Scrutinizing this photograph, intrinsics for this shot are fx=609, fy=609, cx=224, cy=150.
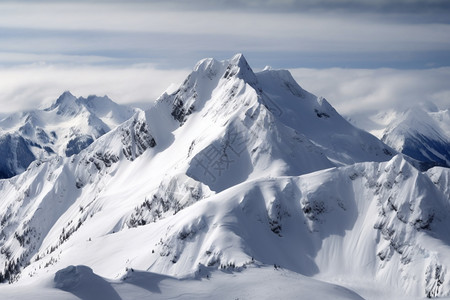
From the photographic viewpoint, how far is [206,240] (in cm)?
13262

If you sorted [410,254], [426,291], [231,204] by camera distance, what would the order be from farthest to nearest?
[231,204] < [410,254] < [426,291]

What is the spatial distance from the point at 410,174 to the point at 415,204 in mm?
8318

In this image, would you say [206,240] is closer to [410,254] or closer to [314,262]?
[314,262]

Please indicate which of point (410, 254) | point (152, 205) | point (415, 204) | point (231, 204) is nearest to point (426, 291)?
point (410, 254)

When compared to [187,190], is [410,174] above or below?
above

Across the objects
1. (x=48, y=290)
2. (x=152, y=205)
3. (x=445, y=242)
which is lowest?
(x=152, y=205)

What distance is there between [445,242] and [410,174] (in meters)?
18.7

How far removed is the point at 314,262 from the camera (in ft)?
451

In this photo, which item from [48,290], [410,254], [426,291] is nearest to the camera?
[48,290]

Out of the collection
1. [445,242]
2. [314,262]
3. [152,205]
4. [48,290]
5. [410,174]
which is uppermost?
[48,290]

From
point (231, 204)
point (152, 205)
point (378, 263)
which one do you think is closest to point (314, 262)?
point (378, 263)

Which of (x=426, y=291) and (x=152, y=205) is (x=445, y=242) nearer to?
(x=426, y=291)

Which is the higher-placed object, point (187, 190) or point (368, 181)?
point (368, 181)

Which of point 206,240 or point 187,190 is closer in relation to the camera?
point 206,240
